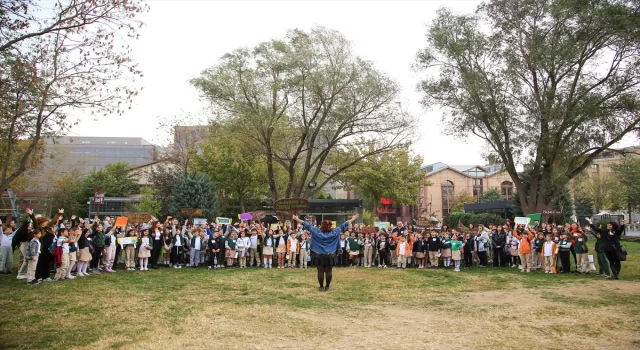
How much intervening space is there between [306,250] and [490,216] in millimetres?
29433

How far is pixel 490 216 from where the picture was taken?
42969 mm

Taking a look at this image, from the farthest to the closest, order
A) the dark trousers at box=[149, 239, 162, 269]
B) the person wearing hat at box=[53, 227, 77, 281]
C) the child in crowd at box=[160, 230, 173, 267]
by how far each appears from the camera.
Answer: the child in crowd at box=[160, 230, 173, 267], the dark trousers at box=[149, 239, 162, 269], the person wearing hat at box=[53, 227, 77, 281]

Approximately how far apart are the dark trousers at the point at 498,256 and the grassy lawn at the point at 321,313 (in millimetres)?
4047

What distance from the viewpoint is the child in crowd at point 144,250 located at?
17531mm

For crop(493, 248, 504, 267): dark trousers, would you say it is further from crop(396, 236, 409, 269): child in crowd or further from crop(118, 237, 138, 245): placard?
crop(118, 237, 138, 245): placard

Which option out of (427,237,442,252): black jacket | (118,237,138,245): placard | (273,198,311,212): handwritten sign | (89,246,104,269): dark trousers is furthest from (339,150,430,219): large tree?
(89,246,104,269): dark trousers

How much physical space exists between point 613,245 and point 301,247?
37.3ft

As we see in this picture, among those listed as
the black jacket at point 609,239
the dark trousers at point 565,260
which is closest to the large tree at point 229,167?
the dark trousers at point 565,260

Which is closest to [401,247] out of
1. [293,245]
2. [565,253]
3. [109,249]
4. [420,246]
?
[420,246]

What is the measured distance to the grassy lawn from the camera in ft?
22.5

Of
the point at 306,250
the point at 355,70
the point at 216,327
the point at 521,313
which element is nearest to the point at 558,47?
the point at 355,70

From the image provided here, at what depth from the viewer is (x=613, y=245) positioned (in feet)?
46.2

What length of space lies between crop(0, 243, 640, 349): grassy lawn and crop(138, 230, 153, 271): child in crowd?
106 inches

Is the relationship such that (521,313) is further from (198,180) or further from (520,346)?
(198,180)
